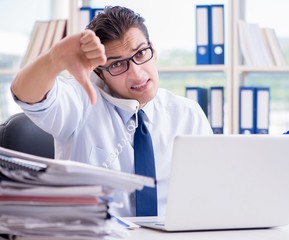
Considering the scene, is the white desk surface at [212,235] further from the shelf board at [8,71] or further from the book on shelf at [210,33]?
the shelf board at [8,71]

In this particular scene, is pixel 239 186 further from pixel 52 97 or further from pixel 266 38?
pixel 266 38

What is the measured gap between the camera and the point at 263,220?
135 centimetres

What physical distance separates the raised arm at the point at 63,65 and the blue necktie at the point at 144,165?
0.35 meters

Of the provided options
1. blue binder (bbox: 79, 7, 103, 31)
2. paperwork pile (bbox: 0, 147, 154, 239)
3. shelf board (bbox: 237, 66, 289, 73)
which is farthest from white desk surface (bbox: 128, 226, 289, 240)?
blue binder (bbox: 79, 7, 103, 31)

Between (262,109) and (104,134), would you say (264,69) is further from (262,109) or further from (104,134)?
(104,134)

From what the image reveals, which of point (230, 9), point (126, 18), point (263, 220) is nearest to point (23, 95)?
point (126, 18)

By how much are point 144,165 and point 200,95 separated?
4.89 feet

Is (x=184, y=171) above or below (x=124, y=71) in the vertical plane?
below

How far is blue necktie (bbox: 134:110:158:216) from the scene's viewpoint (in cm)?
173

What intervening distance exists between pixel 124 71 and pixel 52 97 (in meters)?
0.33

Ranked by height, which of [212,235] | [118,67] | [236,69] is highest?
[236,69]

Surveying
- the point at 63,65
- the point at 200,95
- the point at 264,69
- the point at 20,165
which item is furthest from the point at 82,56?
the point at 264,69

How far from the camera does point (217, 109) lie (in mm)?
3205

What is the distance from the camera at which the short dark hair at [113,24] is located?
190cm
